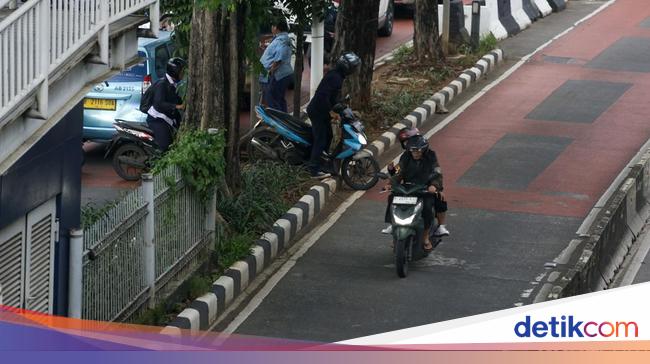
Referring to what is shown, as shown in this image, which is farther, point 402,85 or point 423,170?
point 402,85

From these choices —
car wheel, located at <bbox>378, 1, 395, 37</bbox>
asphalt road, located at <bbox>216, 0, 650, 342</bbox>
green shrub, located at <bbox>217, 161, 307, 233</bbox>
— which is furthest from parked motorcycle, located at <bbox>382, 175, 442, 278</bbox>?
car wheel, located at <bbox>378, 1, 395, 37</bbox>

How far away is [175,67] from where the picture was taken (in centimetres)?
1498

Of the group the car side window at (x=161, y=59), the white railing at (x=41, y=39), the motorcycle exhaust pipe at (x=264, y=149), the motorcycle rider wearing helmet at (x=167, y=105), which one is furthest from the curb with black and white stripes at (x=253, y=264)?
the car side window at (x=161, y=59)

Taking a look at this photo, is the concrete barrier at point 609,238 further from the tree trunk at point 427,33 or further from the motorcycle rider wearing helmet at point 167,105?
the tree trunk at point 427,33

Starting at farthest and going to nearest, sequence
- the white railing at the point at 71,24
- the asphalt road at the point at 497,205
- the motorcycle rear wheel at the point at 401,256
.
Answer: the motorcycle rear wheel at the point at 401,256
the asphalt road at the point at 497,205
the white railing at the point at 71,24

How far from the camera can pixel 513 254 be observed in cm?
1346

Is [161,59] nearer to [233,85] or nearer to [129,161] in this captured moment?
[129,161]

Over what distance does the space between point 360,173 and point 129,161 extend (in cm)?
270

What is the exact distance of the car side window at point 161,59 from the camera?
17.5 metres

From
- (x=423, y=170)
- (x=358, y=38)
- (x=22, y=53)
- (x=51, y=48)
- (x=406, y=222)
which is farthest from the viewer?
(x=358, y=38)

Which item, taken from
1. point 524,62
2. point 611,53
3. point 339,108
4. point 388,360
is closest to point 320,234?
point 339,108

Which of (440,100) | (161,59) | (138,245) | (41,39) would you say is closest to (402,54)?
(440,100)

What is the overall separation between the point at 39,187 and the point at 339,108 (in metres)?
6.28

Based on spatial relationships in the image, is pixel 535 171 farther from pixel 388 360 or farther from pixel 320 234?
pixel 388 360
